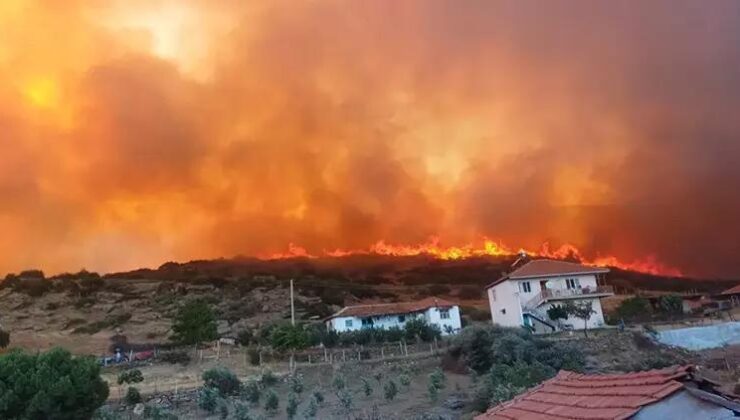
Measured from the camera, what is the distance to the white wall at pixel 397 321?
6178 centimetres

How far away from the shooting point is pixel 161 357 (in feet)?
162

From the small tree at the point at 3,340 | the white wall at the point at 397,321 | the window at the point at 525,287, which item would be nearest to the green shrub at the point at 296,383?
the white wall at the point at 397,321

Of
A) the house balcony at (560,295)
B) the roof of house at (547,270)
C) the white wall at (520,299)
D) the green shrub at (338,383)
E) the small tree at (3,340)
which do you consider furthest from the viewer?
the small tree at (3,340)

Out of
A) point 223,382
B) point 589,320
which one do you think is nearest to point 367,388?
point 223,382

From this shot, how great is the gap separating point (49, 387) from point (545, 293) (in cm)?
4017

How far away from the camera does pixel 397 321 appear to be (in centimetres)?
6353

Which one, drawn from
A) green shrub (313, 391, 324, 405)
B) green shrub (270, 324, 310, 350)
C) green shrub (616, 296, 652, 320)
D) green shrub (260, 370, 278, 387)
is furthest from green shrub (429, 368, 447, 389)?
green shrub (616, 296, 652, 320)

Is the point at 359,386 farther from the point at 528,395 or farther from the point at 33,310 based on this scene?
the point at 33,310

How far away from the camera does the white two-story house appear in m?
54.4

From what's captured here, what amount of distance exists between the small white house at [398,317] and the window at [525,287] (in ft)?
27.2

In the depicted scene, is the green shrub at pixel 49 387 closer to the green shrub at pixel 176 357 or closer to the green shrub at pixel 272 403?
the green shrub at pixel 272 403

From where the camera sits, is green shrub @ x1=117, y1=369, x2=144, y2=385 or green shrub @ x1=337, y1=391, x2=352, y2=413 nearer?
green shrub @ x1=337, y1=391, x2=352, y2=413

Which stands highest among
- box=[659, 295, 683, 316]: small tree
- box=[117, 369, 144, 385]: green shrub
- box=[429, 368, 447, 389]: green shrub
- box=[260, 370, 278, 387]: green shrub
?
box=[659, 295, 683, 316]: small tree

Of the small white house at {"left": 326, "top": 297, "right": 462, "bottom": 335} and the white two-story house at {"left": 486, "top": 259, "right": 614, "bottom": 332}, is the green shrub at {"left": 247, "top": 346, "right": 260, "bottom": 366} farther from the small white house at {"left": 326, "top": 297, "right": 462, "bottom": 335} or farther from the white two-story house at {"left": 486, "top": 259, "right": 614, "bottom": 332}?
the white two-story house at {"left": 486, "top": 259, "right": 614, "bottom": 332}
